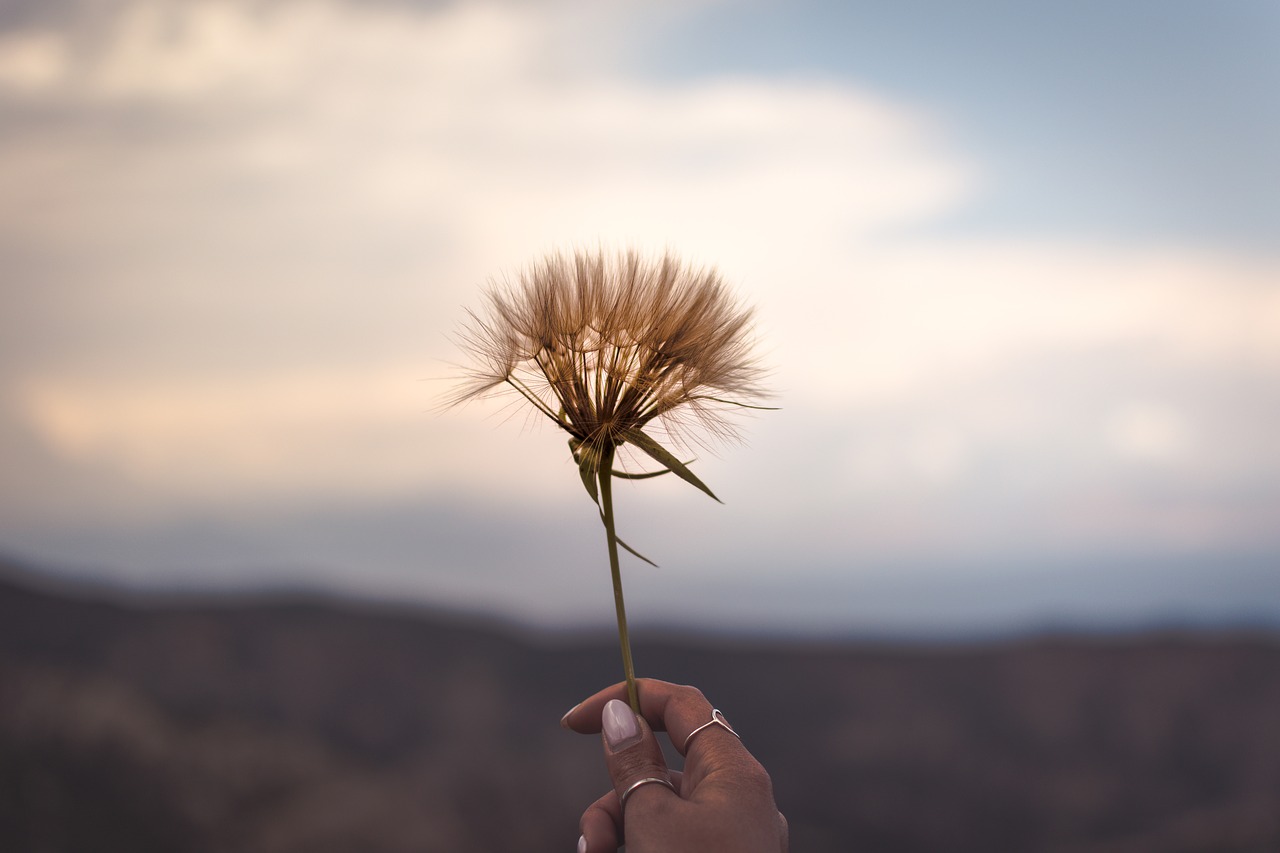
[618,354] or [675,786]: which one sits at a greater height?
[618,354]

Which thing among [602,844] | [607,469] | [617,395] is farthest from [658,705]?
[617,395]

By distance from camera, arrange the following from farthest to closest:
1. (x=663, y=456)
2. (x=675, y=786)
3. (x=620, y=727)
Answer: (x=675, y=786) < (x=620, y=727) < (x=663, y=456)

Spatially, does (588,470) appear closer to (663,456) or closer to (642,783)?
(663,456)

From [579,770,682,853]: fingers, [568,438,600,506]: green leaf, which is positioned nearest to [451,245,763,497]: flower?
[568,438,600,506]: green leaf

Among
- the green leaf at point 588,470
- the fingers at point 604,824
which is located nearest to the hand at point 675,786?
the fingers at point 604,824

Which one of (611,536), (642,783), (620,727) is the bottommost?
(642,783)

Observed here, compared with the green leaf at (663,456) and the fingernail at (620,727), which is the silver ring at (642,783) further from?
the green leaf at (663,456)

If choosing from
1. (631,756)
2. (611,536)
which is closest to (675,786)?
(631,756)
